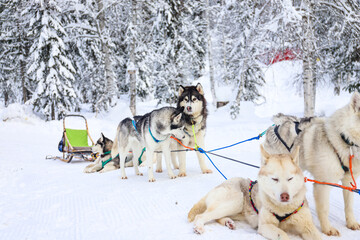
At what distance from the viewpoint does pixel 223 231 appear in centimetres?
237

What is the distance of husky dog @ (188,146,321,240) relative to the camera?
215 centimetres

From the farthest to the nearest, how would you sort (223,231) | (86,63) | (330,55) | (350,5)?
(86,63) → (330,55) → (350,5) → (223,231)

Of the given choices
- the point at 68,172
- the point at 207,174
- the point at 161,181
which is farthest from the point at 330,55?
the point at 68,172

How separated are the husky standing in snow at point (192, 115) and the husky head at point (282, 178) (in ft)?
9.10

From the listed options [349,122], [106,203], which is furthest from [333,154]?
[106,203]

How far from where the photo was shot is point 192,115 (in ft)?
16.6

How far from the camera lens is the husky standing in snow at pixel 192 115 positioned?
4.96 m

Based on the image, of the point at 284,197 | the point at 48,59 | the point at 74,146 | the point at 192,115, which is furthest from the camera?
the point at 48,59

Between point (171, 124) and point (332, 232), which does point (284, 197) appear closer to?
point (332, 232)

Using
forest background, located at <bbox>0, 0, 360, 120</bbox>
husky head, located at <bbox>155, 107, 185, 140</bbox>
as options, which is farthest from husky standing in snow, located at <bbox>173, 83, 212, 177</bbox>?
forest background, located at <bbox>0, 0, 360, 120</bbox>

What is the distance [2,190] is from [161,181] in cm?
301

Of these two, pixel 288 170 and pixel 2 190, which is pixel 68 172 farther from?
pixel 288 170

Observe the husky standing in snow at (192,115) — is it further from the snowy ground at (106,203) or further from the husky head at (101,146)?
the husky head at (101,146)

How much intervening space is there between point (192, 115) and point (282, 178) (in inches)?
120
